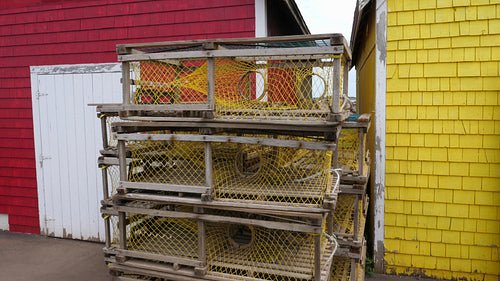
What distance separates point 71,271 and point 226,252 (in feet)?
10.3

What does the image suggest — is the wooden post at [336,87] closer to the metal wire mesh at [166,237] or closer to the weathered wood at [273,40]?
the weathered wood at [273,40]

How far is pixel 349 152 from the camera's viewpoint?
5.65 m

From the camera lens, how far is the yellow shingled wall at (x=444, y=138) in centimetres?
515

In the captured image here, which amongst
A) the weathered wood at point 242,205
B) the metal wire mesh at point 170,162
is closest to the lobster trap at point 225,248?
the weathered wood at point 242,205

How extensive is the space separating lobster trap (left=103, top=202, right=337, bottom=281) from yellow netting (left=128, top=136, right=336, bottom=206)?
9.3 inches

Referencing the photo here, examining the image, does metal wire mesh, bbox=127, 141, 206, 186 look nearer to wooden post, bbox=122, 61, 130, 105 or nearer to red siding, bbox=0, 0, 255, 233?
wooden post, bbox=122, 61, 130, 105

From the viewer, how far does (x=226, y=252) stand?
400 centimetres

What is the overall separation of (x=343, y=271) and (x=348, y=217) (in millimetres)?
687

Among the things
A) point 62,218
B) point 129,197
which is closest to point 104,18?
point 62,218

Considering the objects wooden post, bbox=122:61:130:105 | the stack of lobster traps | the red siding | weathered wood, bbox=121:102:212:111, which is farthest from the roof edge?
weathered wood, bbox=121:102:212:111

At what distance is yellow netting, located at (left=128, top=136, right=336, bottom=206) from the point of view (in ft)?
11.8

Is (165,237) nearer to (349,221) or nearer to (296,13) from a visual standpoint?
(349,221)

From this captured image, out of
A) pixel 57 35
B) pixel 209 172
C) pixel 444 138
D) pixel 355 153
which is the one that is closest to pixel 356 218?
pixel 355 153

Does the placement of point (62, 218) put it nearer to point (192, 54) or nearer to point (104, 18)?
point (104, 18)
